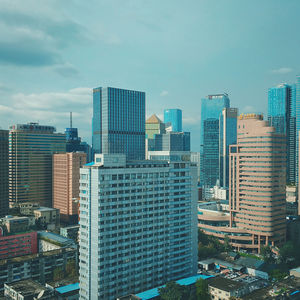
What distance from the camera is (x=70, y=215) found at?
199 meters

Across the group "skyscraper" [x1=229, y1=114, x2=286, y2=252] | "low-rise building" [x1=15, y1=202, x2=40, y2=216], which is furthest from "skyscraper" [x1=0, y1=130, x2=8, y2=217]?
"skyscraper" [x1=229, y1=114, x2=286, y2=252]

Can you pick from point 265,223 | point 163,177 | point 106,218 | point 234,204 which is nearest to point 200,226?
point 234,204

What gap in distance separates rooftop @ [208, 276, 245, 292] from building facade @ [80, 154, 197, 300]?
44.3 ft

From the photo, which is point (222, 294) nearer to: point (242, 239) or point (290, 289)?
point (290, 289)

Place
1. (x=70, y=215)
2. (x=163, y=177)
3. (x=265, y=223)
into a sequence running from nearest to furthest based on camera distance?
1. (x=163, y=177)
2. (x=265, y=223)
3. (x=70, y=215)

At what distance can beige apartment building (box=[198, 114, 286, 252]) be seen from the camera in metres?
145

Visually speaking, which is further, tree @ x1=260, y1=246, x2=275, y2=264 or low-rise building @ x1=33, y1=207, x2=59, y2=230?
low-rise building @ x1=33, y1=207, x2=59, y2=230

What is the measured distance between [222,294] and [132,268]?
24350 mm

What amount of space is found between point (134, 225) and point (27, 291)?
31298 mm

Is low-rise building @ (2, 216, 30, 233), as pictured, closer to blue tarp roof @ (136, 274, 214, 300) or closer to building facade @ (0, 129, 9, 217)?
building facade @ (0, 129, 9, 217)

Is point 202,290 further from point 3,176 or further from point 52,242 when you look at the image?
point 3,176

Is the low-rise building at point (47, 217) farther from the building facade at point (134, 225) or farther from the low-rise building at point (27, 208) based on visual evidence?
the building facade at point (134, 225)

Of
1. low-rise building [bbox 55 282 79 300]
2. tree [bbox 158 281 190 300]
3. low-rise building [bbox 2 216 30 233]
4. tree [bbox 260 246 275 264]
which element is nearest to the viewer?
tree [bbox 158 281 190 300]

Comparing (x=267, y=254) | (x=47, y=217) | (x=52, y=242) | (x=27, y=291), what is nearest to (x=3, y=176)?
(x=47, y=217)
